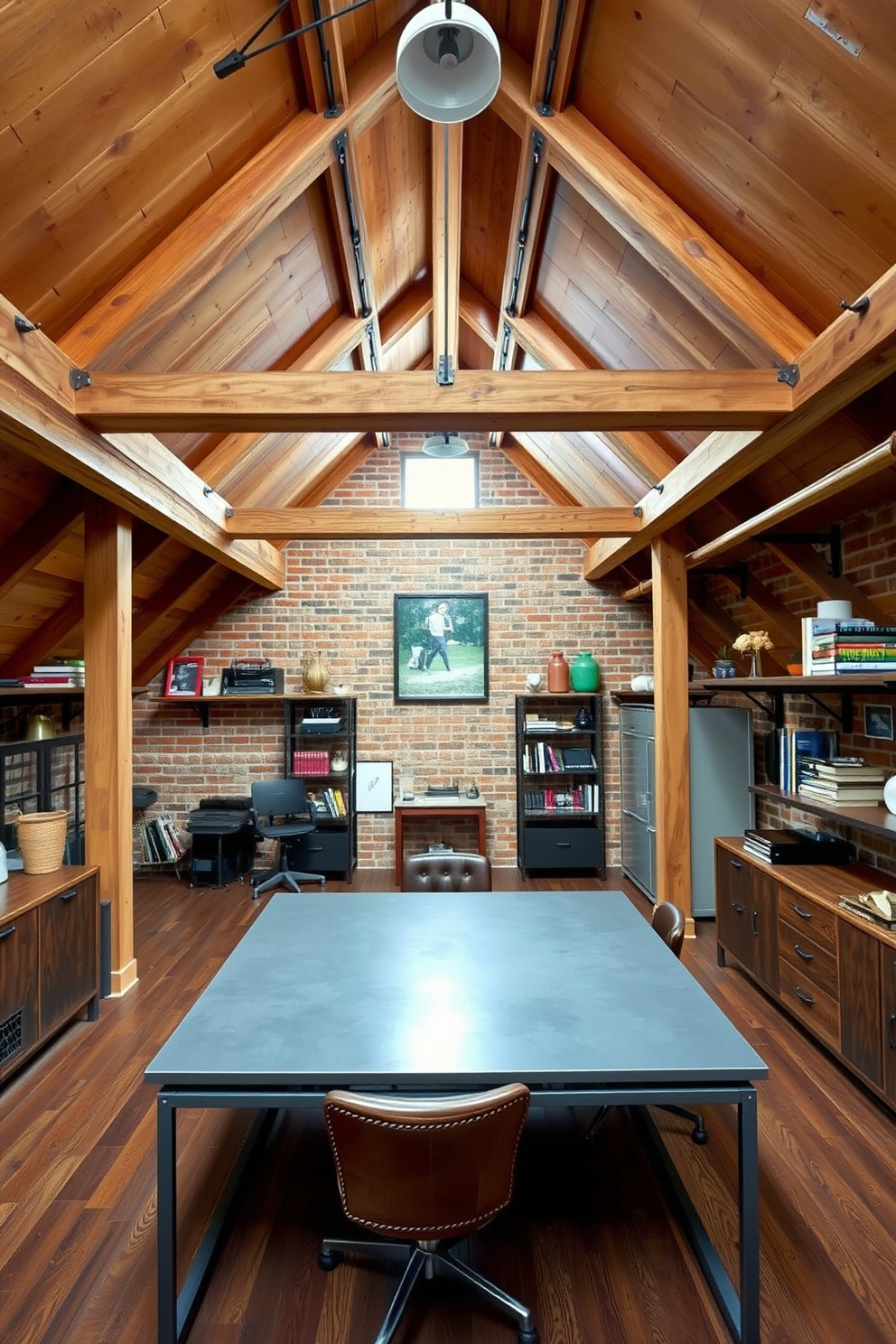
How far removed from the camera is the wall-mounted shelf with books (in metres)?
2.77

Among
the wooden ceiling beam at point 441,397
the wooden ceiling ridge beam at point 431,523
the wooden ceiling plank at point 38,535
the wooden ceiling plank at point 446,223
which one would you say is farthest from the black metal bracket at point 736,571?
the wooden ceiling plank at point 38,535

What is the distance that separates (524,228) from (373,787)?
4.42 meters

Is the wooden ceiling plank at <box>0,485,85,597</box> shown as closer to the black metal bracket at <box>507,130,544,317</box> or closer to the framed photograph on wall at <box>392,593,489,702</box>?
the black metal bracket at <box>507,130,544,317</box>

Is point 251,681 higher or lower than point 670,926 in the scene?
higher

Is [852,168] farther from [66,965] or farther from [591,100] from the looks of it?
[66,965]

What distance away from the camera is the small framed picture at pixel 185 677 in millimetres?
6109

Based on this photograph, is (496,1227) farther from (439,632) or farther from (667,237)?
(439,632)

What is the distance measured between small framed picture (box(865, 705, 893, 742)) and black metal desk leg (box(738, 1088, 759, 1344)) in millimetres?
2383

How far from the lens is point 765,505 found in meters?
4.16

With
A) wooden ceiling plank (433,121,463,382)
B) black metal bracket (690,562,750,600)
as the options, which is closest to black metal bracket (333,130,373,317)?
wooden ceiling plank (433,121,463,382)

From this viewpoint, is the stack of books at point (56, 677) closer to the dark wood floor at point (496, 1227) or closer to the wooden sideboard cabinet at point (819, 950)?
the dark wood floor at point (496, 1227)

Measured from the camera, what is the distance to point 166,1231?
1706 millimetres

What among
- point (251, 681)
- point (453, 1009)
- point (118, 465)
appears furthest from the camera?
point (251, 681)

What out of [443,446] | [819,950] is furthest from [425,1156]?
[443,446]
